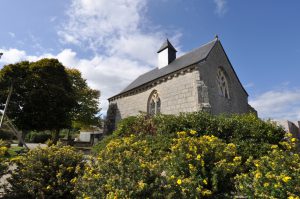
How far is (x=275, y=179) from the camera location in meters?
2.95

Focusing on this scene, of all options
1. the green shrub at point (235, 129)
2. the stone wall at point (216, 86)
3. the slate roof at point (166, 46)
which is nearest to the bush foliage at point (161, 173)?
the green shrub at point (235, 129)

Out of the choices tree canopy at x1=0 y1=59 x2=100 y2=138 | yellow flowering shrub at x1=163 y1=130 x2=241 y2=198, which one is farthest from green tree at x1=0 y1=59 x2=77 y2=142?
yellow flowering shrub at x1=163 y1=130 x2=241 y2=198

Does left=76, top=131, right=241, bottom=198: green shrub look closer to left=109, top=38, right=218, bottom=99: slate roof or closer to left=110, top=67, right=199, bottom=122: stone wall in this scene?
left=110, top=67, right=199, bottom=122: stone wall

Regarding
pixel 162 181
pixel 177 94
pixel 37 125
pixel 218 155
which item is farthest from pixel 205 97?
pixel 37 125

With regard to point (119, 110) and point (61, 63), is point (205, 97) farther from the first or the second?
point (61, 63)

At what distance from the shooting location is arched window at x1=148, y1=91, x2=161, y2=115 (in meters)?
16.6

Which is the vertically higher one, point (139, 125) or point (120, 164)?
point (139, 125)

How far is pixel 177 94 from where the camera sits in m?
14.6

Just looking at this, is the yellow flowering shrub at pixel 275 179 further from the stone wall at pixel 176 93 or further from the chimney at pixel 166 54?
the chimney at pixel 166 54

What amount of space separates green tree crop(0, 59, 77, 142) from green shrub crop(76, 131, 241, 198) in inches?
668

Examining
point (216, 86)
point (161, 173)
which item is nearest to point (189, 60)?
point (216, 86)

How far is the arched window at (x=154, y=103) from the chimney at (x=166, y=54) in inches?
162

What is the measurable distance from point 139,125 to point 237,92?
481 inches

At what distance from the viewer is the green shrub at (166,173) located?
10.8ft
